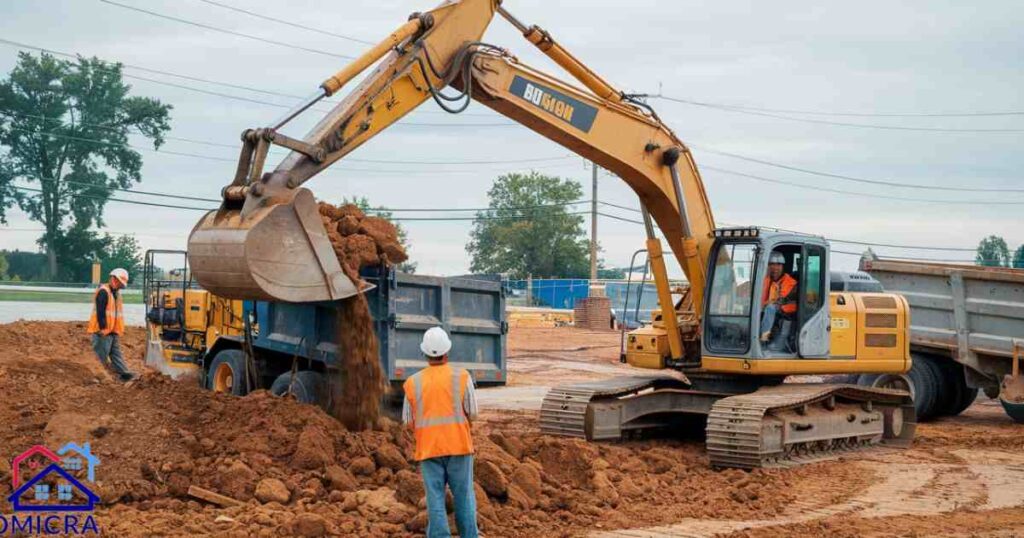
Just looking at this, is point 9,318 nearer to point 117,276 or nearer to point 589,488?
point 117,276

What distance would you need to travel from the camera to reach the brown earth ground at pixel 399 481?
8.95 metres

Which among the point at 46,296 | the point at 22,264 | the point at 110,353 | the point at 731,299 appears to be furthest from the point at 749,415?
the point at 22,264

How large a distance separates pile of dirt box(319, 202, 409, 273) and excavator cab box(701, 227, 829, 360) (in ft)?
11.6

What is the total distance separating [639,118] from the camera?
13.1 metres

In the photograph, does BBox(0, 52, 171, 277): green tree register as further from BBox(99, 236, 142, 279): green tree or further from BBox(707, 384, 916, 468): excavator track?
BBox(707, 384, 916, 468): excavator track

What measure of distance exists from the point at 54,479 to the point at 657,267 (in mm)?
7012

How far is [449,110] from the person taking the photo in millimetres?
11422

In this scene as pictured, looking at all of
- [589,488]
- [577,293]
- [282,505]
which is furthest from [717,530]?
[577,293]

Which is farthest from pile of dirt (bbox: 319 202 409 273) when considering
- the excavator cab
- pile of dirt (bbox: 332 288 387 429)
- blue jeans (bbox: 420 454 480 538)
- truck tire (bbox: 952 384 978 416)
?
truck tire (bbox: 952 384 978 416)

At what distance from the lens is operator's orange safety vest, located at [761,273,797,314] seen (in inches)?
508

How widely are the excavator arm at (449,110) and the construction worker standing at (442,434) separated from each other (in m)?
2.44

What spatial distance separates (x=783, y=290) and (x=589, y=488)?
12.6 feet

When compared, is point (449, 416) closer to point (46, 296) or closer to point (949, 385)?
point (949, 385)

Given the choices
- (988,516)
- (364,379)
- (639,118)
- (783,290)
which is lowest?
(988,516)
